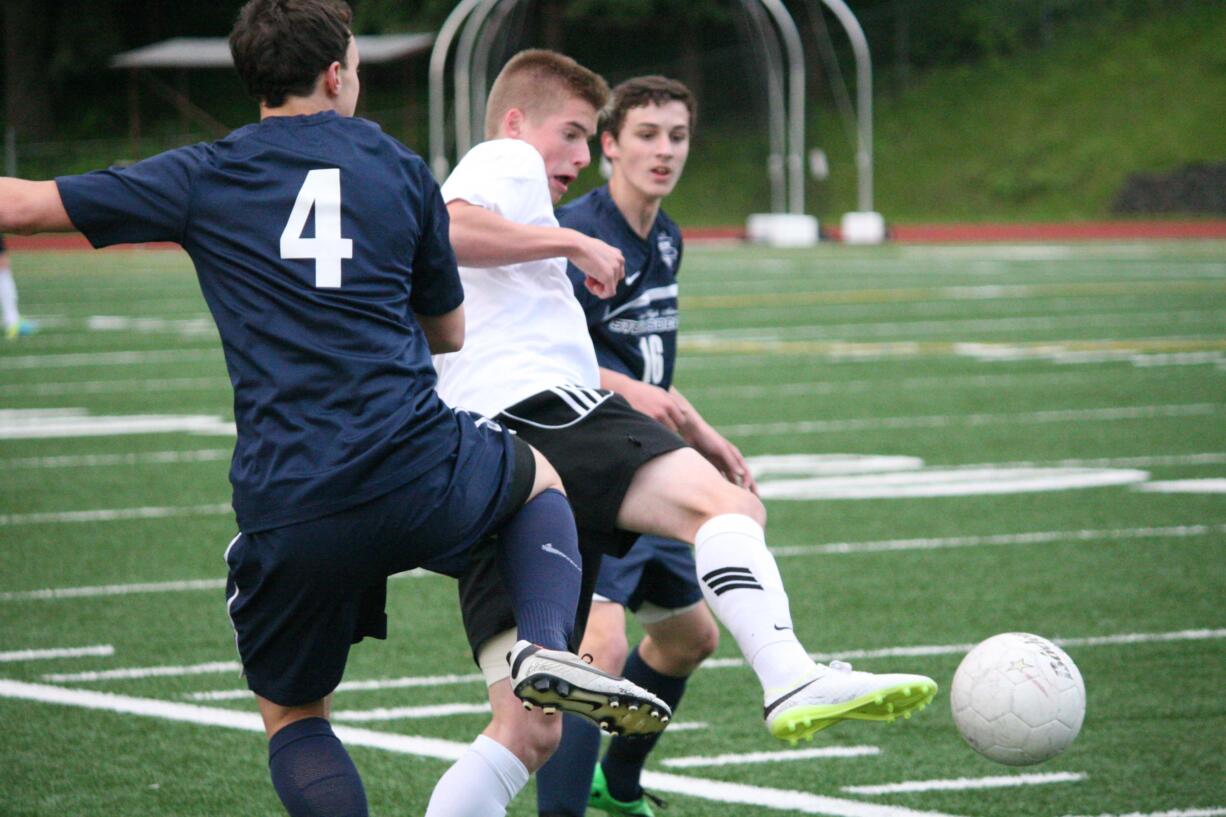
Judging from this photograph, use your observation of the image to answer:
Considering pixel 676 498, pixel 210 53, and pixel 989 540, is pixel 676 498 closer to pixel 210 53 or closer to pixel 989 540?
pixel 989 540

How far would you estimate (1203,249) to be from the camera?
32.2 metres

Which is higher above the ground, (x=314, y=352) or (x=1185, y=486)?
(x=314, y=352)

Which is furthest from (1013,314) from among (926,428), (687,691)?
(687,691)

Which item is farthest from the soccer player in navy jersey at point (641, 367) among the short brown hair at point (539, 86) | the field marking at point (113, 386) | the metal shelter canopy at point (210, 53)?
the metal shelter canopy at point (210, 53)

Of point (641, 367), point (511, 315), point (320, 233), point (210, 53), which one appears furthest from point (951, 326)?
point (210, 53)

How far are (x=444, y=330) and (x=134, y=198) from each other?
2.39 feet

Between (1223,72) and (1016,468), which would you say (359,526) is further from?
(1223,72)

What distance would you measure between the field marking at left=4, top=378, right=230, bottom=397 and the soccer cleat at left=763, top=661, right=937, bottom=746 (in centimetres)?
1213

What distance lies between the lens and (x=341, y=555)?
3402 millimetres

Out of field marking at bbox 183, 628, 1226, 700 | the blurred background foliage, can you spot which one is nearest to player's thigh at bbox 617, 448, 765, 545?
field marking at bbox 183, 628, 1226, 700

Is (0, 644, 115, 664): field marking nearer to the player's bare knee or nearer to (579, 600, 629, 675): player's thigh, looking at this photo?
(579, 600, 629, 675): player's thigh

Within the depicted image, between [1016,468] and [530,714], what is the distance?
7.16m

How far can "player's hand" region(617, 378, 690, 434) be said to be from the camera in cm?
468

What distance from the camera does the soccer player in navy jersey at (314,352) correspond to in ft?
11.0
